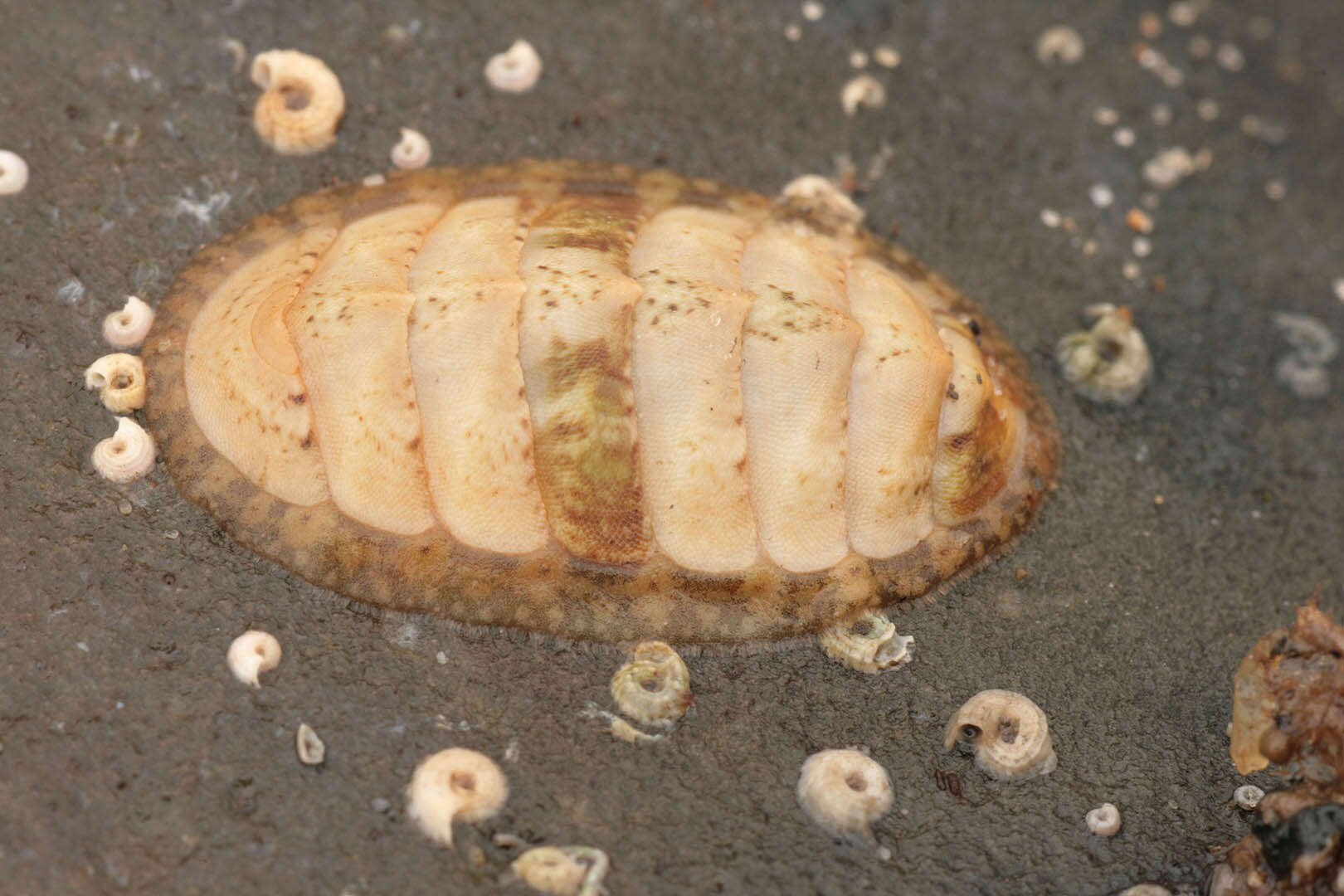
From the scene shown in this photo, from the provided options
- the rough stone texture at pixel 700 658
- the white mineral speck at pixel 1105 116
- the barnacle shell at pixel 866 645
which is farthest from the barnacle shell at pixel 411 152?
the white mineral speck at pixel 1105 116

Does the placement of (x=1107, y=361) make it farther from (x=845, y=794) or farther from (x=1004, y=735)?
(x=845, y=794)

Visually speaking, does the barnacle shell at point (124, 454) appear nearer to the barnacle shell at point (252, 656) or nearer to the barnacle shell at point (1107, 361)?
the barnacle shell at point (252, 656)

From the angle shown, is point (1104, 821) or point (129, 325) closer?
point (1104, 821)

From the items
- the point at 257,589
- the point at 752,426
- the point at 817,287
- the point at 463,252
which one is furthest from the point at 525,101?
the point at 257,589

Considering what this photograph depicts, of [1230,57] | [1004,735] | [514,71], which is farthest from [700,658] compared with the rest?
[1230,57]

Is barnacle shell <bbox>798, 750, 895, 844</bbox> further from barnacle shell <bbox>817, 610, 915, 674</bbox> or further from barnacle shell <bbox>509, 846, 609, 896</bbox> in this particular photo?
barnacle shell <bbox>509, 846, 609, 896</bbox>

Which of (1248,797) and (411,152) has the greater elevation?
(411,152)

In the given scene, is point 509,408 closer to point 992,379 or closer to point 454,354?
point 454,354
